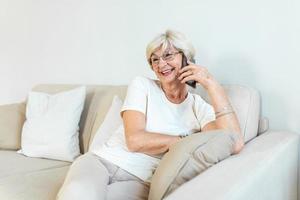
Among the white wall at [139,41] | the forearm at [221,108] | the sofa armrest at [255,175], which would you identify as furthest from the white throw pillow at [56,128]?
the sofa armrest at [255,175]

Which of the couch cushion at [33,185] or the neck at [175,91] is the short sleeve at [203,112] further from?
the couch cushion at [33,185]

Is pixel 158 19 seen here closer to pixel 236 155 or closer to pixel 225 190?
pixel 236 155

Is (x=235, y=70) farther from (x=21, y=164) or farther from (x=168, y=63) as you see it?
(x=21, y=164)

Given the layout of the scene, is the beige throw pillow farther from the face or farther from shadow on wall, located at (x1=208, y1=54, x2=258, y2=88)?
shadow on wall, located at (x1=208, y1=54, x2=258, y2=88)

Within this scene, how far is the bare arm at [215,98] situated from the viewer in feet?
4.98

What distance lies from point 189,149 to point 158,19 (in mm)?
1273

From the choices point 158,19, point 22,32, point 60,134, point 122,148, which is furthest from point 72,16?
point 122,148

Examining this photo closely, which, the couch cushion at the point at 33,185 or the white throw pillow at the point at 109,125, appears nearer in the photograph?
the couch cushion at the point at 33,185

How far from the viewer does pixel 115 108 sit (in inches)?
80.4

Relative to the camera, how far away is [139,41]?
2359 millimetres

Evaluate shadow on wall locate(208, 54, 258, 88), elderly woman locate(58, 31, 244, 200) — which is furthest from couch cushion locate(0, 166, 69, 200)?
shadow on wall locate(208, 54, 258, 88)

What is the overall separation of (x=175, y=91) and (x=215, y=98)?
19cm

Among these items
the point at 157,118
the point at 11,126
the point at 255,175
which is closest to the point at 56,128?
the point at 11,126

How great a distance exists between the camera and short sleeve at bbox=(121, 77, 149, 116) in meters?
1.55
